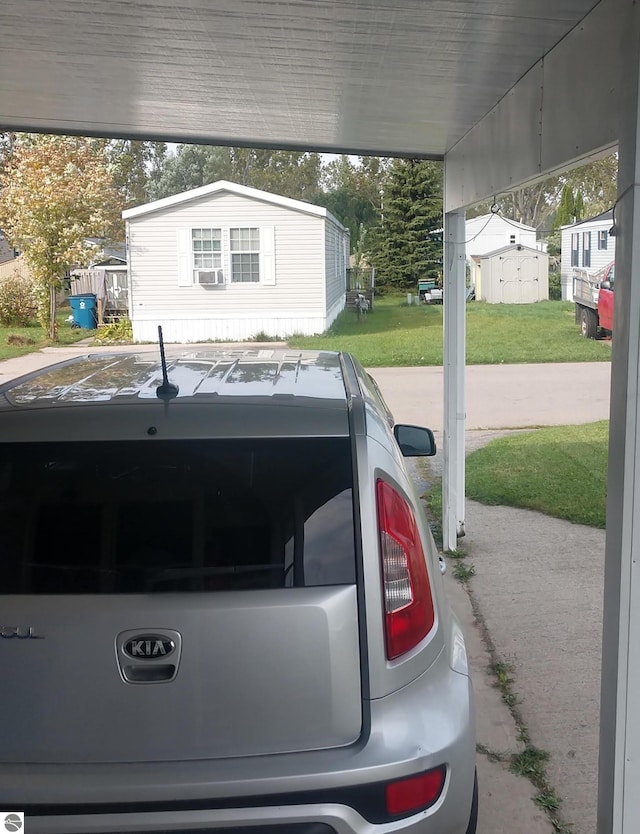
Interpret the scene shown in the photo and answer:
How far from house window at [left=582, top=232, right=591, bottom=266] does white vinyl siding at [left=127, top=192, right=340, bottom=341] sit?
9539 mm

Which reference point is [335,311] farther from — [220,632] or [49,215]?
[220,632]

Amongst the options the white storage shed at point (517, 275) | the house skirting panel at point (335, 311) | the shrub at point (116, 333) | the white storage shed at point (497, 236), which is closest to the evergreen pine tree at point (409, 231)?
the white storage shed at point (497, 236)

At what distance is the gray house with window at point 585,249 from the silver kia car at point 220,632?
23352 millimetres

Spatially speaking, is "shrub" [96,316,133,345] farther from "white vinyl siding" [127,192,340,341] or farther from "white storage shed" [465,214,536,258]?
"white storage shed" [465,214,536,258]

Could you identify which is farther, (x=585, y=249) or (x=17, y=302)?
(x=585, y=249)

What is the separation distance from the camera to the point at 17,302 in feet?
89.9

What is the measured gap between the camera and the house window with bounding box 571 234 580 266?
2973 centimetres

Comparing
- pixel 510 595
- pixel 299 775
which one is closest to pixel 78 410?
pixel 299 775

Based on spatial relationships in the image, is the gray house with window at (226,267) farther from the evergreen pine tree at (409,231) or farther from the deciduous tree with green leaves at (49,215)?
the evergreen pine tree at (409,231)

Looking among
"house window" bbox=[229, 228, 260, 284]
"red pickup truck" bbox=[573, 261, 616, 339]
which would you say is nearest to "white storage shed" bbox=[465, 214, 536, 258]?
"red pickup truck" bbox=[573, 261, 616, 339]

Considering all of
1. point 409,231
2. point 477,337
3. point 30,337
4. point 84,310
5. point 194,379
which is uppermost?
point 409,231

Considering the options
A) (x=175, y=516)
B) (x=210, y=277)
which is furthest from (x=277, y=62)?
(x=210, y=277)

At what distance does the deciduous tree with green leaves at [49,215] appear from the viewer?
78.7ft

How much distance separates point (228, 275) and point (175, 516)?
69.9 ft
